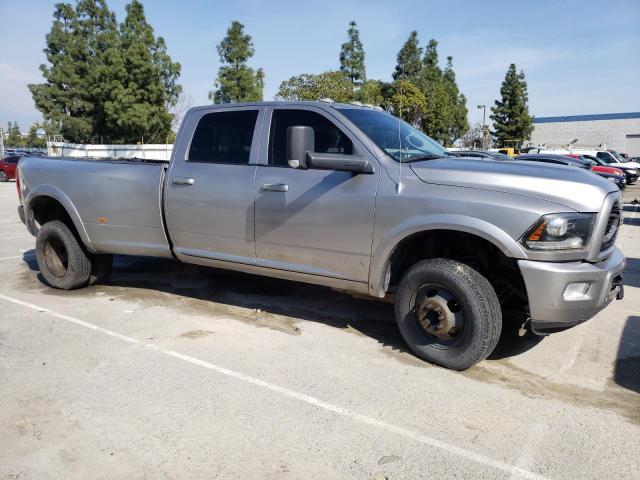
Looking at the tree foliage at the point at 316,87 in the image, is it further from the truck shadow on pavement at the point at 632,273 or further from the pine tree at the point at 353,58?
the truck shadow on pavement at the point at 632,273

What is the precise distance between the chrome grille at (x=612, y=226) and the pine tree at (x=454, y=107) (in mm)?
54238

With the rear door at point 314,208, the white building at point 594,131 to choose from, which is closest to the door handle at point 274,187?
the rear door at point 314,208

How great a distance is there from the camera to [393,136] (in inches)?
178

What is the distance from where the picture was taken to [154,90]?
1478 inches

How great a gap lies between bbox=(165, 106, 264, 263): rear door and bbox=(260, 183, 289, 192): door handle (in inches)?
6.3

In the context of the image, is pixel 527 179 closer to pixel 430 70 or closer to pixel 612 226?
pixel 612 226

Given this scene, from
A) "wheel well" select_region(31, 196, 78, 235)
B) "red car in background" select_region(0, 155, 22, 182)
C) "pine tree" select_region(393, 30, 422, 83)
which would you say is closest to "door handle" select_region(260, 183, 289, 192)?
"wheel well" select_region(31, 196, 78, 235)

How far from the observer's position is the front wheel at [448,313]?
3740 millimetres

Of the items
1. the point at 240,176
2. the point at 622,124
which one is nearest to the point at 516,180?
the point at 240,176

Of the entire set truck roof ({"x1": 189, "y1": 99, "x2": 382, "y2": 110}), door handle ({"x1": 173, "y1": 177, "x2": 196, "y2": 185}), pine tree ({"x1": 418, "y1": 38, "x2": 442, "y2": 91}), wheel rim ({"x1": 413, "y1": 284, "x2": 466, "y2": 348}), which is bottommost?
wheel rim ({"x1": 413, "y1": 284, "x2": 466, "y2": 348})

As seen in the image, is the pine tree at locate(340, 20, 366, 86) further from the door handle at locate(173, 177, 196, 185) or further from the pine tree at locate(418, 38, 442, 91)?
the door handle at locate(173, 177, 196, 185)

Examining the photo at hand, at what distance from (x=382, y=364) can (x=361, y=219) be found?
1.14 metres

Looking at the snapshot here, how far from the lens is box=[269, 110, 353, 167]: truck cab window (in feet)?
14.4

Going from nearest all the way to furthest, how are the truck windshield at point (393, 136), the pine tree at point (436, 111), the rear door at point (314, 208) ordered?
1. the rear door at point (314, 208)
2. the truck windshield at point (393, 136)
3. the pine tree at point (436, 111)
